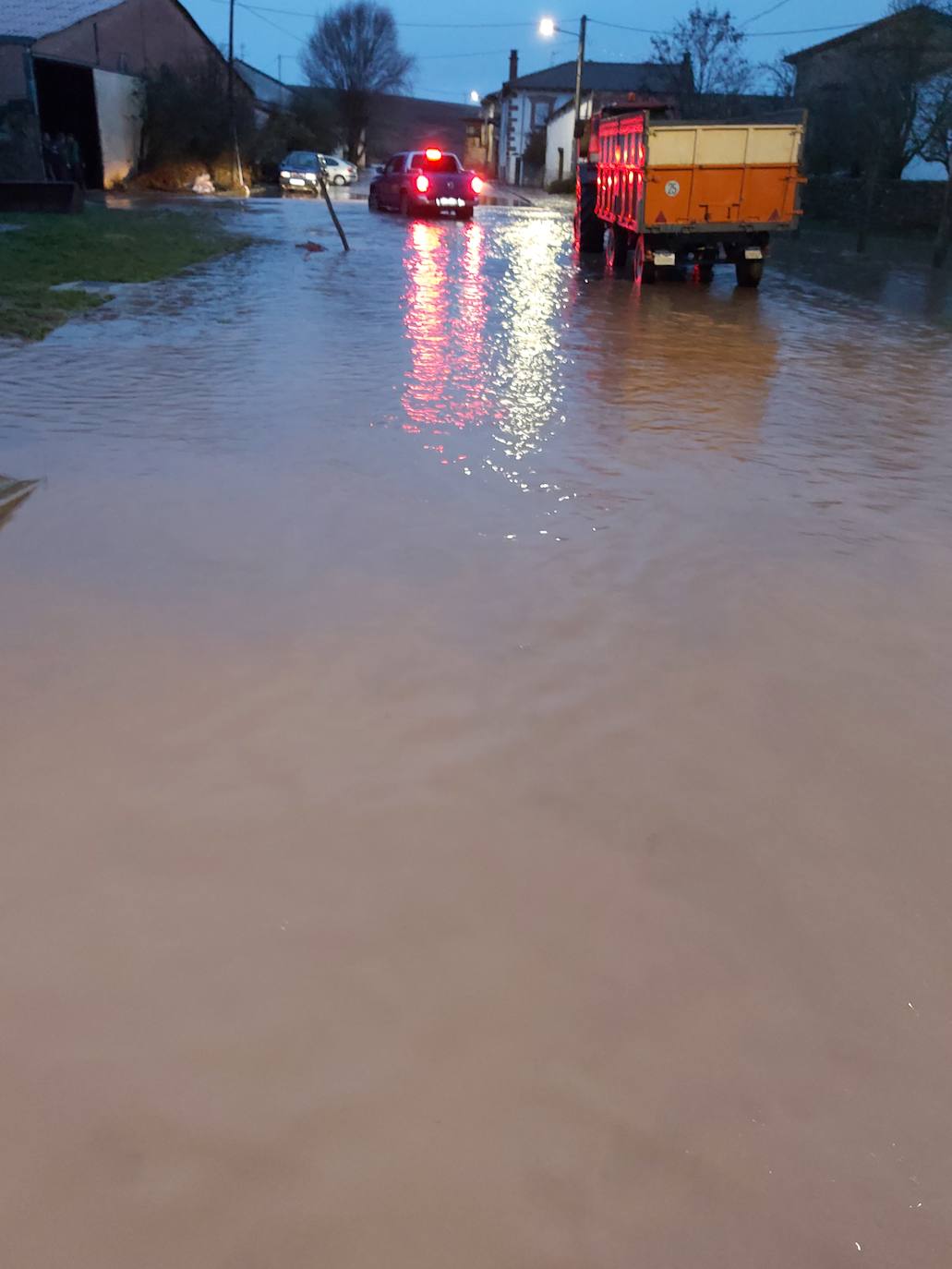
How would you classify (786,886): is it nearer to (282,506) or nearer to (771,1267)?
(771,1267)

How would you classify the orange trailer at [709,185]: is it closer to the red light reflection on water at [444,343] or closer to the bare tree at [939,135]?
the red light reflection on water at [444,343]

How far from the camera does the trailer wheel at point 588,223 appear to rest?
21125 mm

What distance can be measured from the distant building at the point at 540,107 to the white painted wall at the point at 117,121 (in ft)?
79.4

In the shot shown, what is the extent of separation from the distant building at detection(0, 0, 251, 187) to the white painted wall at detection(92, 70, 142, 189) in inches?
1.2

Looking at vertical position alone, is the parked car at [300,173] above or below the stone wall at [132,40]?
below

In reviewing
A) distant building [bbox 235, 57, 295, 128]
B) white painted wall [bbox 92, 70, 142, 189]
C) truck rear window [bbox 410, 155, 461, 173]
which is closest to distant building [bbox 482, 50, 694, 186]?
distant building [bbox 235, 57, 295, 128]

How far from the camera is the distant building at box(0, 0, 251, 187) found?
2902cm

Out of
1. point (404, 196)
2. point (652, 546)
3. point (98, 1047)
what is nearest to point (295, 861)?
point (98, 1047)

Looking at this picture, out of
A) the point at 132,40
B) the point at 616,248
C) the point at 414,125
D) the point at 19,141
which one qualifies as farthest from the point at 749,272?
the point at 414,125

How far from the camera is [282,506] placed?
20.6 feet

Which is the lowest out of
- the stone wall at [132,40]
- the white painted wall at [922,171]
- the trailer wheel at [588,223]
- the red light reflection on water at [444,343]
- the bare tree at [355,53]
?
the red light reflection on water at [444,343]

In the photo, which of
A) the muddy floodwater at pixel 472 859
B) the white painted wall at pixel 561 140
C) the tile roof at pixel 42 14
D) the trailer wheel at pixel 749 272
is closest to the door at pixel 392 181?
the tile roof at pixel 42 14

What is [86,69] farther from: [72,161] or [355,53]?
[355,53]

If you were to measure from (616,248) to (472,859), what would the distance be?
17763mm
